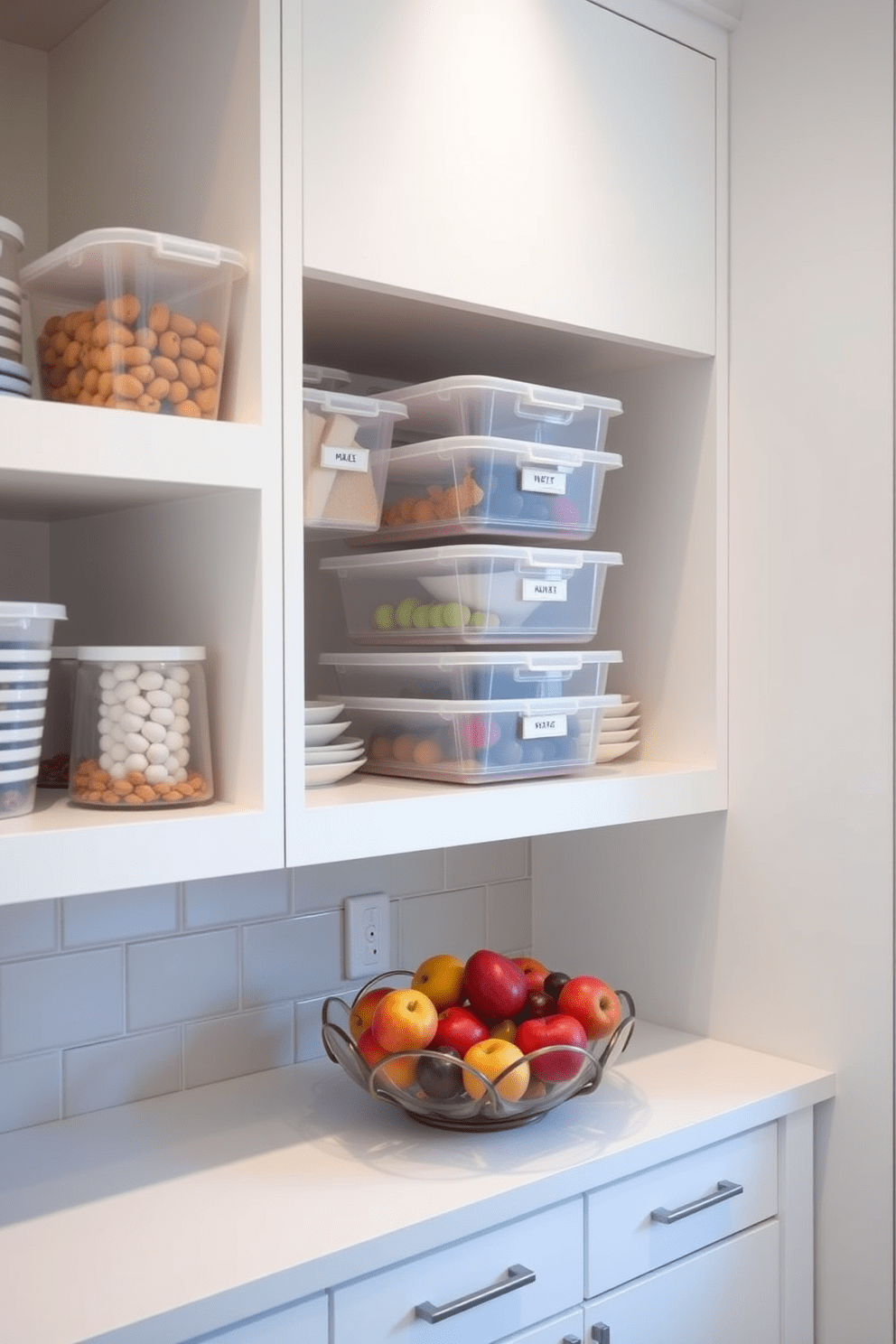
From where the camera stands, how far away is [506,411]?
153 cm

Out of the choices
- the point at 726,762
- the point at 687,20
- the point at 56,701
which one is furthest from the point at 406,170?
Result: the point at 726,762

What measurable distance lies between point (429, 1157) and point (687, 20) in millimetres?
1478

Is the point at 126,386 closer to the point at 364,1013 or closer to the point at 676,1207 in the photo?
the point at 364,1013

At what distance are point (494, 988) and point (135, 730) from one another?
1.81ft

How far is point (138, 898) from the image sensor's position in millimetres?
1599

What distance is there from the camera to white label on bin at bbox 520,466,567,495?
154 centimetres

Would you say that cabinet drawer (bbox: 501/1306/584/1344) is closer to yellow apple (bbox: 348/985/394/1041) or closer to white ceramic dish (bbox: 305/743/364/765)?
yellow apple (bbox: 348/985/394/1041)

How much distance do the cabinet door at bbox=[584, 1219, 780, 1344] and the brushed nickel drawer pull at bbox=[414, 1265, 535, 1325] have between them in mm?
136

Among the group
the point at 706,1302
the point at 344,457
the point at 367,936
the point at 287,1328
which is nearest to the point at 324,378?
the point at 344,457

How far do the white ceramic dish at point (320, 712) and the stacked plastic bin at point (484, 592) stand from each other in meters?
0.08

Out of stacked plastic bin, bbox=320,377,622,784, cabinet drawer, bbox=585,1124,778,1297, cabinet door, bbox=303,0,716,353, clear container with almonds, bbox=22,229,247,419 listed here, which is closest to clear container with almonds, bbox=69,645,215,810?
clear container with almonds, bbox=22,229,247,419

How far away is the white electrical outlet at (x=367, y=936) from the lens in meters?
1.81

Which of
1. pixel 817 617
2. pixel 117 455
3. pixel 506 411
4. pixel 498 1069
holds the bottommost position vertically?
pixel 498 1069

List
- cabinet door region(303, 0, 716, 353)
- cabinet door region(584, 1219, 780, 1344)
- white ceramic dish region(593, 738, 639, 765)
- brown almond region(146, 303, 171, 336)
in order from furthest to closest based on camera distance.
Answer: white ceramic dish region(593, 738, 639, 765), cabinet door region(584, 1219, 780, 1344), cabinet door region(303, 0, 716, 353), brown almond region(146, 303, 171, 336)
